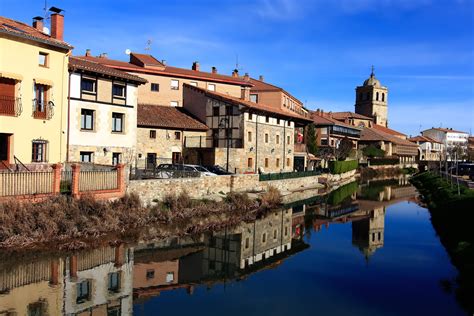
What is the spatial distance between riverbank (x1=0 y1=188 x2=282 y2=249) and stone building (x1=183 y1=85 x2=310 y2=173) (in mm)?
10386

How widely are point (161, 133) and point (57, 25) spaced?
12.5 metres

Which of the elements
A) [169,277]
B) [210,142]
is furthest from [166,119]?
[169,277]

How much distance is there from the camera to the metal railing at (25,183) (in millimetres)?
17141

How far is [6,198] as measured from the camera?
667 inches

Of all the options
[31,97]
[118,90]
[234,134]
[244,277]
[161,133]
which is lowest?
[244,277]

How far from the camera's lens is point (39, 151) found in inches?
911

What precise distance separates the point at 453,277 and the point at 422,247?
17.1 feet

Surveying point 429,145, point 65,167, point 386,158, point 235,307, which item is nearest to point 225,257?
point 235,307

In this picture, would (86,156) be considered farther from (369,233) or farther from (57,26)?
(369,233)

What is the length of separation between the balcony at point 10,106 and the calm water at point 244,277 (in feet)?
30.3

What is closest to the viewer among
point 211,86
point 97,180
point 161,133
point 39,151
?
point 97,180

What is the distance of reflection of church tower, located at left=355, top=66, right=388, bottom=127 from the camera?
113m

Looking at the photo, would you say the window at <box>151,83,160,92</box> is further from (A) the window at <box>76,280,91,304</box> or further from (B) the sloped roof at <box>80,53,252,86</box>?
(A) the window at <box>76,280,91,304</box>

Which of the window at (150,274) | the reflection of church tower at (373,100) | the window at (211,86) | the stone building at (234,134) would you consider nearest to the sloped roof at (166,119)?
the stone building at (234,134)
